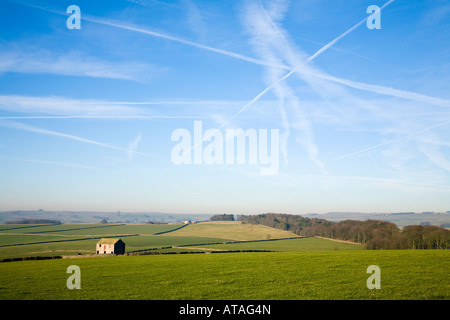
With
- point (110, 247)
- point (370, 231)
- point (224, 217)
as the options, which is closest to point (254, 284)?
point (110, 247)

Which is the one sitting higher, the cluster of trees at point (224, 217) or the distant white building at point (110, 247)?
the distant white building at point (110, 247)

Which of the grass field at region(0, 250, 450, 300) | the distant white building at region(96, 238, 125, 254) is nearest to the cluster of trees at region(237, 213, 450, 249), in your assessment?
the grass field at region(0, 250, 450, 300)

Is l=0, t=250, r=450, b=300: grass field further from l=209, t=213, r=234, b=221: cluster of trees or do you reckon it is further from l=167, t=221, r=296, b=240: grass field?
l=209, t=213, r=234, b=221: cluster of trees

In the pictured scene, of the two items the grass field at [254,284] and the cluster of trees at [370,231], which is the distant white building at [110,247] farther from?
the cluster of trees at [370,231]

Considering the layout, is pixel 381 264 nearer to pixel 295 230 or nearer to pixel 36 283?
pixel 36 283

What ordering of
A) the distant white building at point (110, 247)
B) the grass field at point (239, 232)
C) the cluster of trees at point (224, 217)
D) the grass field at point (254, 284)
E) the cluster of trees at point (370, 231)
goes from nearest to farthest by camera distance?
the grass field at point (254, 284)
the cluster of trees at point (370, 231)
the distant white building at point (110, 247)
the grass field at point (239, 232)
the cluster of trees at point (224, 217)

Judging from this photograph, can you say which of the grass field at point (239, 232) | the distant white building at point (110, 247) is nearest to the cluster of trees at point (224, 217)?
the grass field at point (239, 232)

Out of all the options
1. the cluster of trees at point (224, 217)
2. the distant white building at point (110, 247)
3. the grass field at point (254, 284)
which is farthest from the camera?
the cluster of trees at point (224, 217)

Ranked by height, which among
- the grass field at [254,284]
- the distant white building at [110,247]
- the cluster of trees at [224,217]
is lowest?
the cluster of trees at [224,217]

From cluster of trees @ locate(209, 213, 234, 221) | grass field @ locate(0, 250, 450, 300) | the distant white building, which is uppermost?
grass field @ locate(0, 250, 450, 300)

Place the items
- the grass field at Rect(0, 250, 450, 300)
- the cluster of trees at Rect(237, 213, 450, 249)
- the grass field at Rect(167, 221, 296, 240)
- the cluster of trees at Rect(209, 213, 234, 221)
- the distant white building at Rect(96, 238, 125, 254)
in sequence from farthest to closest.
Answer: the cluster of trees at Rect(209, 213, 234, 221) → the grass field at Rect(167, 221, 296, 240) → the distant white building at Rect(96, 238, 125, 254) → the cluster of trees at Rect(237, 213, 450, 249) → the grass field at Rect(0, 250, 450, 300)
